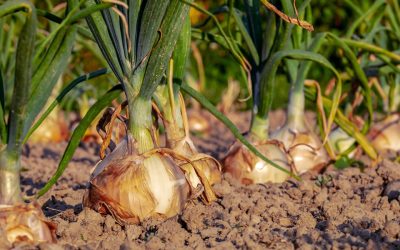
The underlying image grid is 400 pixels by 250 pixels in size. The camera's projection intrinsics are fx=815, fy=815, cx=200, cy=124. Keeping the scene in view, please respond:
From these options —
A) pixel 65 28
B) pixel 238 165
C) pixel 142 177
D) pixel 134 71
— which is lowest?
pixel 238 165

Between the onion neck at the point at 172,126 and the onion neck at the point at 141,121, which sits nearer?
the onion neck at the point at 141,121

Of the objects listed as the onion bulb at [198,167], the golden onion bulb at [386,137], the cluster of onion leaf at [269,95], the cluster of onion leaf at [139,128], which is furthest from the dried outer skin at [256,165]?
the golden onion bulb at [386,137]

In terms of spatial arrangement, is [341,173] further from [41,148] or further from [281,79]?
[281,79]

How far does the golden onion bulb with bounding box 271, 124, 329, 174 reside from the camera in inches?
128

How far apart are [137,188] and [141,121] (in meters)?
0.23

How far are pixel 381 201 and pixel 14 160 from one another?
120 centimetres

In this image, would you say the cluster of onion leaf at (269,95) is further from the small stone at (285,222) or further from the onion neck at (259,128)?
the small stone at (285,222)

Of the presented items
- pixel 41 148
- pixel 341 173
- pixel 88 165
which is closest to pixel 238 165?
pixel 341 173

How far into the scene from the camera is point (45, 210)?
2717mm

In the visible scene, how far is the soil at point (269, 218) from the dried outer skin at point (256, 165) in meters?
0.06

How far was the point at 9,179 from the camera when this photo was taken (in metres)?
2.14

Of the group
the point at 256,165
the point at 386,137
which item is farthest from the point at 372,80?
the point at 256,165

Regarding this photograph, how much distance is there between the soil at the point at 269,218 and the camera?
85.6 inches

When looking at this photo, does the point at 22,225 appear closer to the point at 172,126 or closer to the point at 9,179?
the point at 9,179
